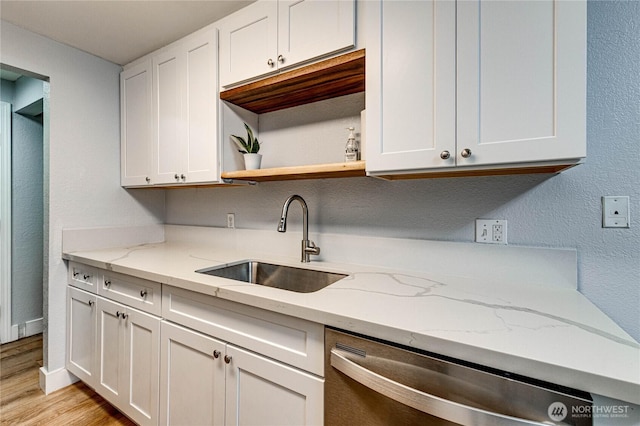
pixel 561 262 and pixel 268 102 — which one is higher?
pixel 268 102

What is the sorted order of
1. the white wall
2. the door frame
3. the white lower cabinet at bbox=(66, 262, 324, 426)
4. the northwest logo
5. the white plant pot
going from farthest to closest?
the door frame, the white wall, the white plant pot, the white lower cabinet at bbox=(66, 262, 324, 426), the northwest logo

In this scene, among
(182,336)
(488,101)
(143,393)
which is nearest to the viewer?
(488,101)

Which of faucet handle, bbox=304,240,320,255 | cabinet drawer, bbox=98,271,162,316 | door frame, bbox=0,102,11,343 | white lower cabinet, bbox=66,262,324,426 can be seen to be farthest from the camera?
door frame, bbox=0,102,11,343

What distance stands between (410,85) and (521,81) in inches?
13.6

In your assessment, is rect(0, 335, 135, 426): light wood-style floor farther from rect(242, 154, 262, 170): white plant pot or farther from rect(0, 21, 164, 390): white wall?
rect(242, 154, 262, 170): white plant pot

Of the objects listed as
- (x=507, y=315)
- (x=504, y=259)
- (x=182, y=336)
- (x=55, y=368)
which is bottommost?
(x=55, y=368)

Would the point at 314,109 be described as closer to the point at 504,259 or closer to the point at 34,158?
the point at 504,259

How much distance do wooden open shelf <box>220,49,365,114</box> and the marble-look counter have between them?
0.78m

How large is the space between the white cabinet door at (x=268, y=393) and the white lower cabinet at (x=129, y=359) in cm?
51

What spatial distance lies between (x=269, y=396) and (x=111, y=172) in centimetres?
202

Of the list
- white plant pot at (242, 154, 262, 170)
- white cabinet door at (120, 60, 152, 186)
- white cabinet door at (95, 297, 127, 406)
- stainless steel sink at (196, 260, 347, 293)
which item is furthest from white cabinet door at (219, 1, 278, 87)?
white cabinet door at (95, 297, 127, 406)

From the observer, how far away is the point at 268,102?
1.71 metres

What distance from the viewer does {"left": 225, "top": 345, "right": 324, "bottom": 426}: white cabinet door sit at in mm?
934

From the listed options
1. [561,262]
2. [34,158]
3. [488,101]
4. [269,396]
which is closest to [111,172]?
[34,158]
